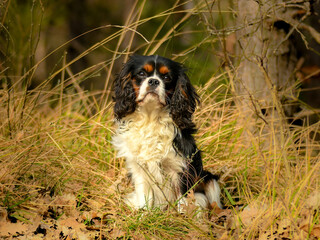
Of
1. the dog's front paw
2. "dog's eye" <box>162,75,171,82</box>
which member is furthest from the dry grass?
"dog's eye" <box>162,75,171,82</box>

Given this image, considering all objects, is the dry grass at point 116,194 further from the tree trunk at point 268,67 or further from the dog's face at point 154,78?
the tree trunk at point 268,67

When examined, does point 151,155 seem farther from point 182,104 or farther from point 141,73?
point 141,73

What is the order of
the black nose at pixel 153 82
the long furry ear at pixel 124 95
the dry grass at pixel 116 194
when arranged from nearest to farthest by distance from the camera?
the dry grass at pixel 116 194, the black nose at pixel 153 82, the long furry ear at pixel 124 95

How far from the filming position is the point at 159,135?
371cm

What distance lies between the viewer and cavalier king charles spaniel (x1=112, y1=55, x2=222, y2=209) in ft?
11.8

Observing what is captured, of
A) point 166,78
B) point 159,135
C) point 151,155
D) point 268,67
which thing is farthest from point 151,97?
point 268,67

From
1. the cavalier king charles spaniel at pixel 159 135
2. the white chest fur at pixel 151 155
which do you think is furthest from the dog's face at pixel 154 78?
the white chest fur at pixel 151 155

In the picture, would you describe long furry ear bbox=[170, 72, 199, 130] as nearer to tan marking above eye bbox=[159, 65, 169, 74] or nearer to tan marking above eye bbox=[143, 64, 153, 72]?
tan marking above eye bbox=[159, 65, 169, 74]

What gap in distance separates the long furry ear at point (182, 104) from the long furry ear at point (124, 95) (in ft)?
1.11

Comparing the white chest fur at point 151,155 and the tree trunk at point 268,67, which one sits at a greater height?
the tree trunk at point 268,67

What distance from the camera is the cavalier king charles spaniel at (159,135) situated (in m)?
3.61

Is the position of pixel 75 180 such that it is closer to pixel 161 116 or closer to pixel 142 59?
pixel 161 116

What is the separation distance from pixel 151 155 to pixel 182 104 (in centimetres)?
49

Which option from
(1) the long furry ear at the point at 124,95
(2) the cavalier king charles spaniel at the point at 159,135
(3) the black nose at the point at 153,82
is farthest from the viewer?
(1) the long furry ear at the point at 124,95
